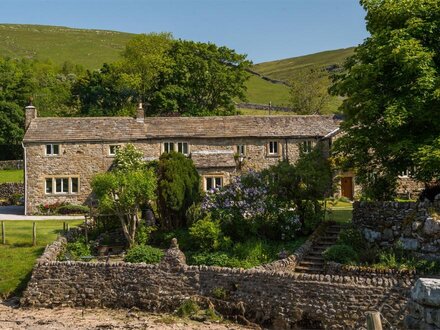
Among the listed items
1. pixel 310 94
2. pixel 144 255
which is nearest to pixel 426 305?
pixel 144 255

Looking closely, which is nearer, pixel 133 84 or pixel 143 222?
pixel 143 222

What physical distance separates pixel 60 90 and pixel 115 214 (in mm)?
64401

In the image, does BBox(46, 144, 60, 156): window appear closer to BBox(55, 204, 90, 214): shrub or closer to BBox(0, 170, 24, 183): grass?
BBox(55, 204, 90, 214): shrub

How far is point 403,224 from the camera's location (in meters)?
24.3

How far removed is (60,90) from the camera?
9119 centimetres

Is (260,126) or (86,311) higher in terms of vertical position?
(260,126)

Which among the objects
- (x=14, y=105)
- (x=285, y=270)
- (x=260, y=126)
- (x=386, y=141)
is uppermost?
(x=14, y=105)

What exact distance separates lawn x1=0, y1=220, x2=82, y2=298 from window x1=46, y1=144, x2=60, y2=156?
964 centimetres

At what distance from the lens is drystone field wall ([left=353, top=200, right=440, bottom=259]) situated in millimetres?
22875

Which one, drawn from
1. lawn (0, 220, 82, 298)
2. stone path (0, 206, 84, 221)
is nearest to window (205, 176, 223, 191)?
stone path (0, 206, 84, 221)

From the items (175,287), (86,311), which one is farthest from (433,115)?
(86,311)

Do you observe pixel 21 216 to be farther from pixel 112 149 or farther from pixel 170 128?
pixel 170 128

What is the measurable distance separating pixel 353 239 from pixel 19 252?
1728 cm

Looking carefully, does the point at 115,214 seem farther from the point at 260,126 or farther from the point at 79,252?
the point at 260,126
